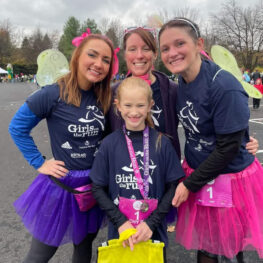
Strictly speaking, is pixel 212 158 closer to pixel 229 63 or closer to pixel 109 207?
pixel 109 207

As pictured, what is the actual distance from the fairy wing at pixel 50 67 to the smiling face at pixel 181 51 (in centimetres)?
112

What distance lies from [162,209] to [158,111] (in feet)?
2.58

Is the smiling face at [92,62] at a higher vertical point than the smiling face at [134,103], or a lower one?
higher

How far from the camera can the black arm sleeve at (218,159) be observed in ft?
4.99

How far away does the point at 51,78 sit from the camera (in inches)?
89.8

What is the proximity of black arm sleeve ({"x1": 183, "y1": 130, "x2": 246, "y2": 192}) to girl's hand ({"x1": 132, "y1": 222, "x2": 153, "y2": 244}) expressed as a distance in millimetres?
401

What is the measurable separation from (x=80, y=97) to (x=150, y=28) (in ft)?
2.80

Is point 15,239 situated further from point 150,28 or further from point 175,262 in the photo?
point 150,28

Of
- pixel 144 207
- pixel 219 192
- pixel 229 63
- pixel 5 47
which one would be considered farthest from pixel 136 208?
pixel 5 47

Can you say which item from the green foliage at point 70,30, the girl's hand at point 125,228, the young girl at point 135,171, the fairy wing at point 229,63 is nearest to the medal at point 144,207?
the young girl at point 135,171

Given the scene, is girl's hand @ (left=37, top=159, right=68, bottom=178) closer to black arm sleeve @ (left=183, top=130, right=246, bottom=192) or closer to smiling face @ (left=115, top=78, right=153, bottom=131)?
smiling face @ (left=115, top=78, right=153, bottom=131)

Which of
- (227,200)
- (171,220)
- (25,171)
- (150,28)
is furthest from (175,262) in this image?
(25,171)

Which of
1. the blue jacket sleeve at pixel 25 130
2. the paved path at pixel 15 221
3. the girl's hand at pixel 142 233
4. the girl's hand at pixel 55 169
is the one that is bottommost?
the paved path at pixel 15 221

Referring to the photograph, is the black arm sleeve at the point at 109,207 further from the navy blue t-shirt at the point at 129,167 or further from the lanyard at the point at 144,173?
the lanyard at the point at 144,173
